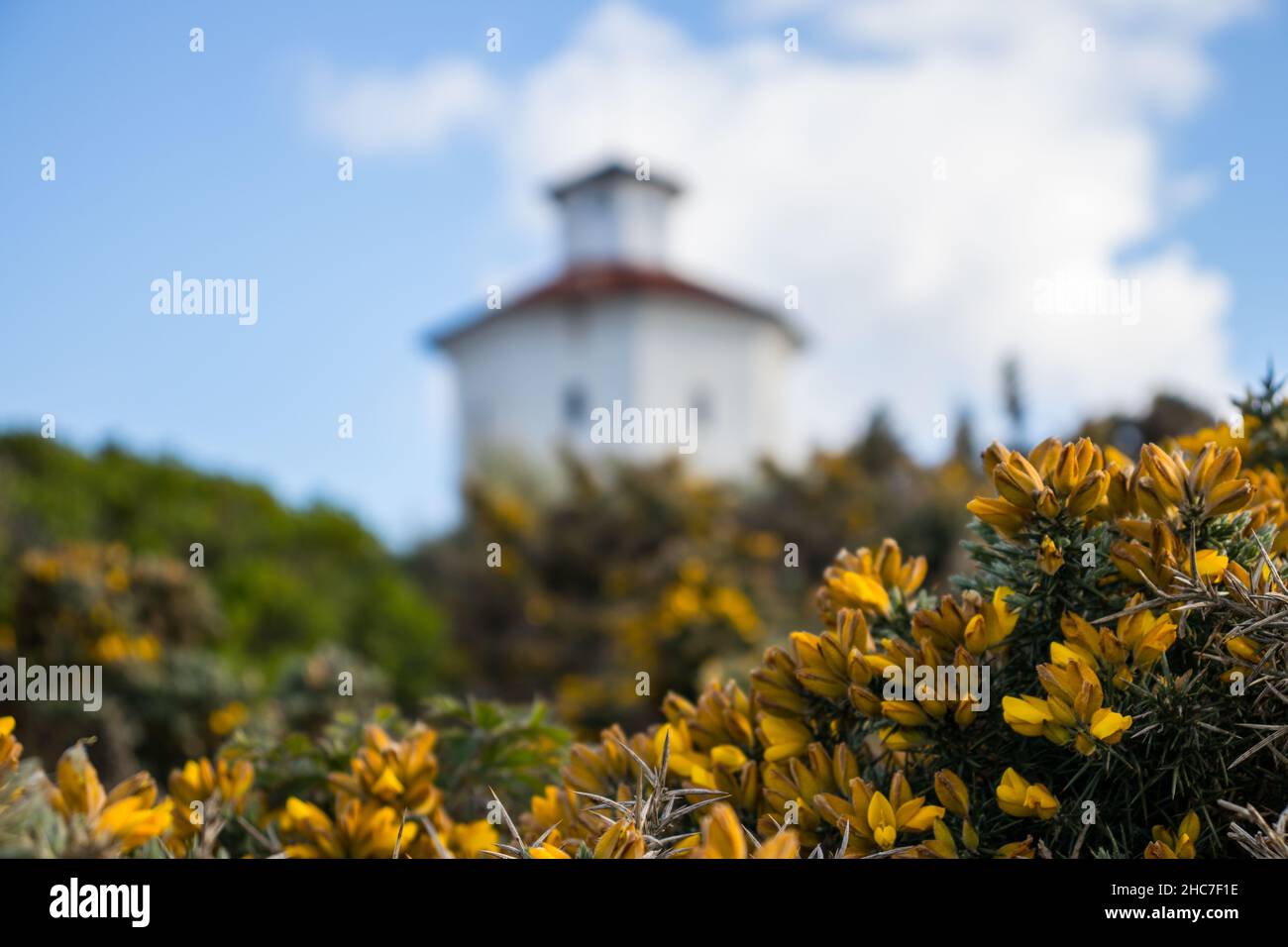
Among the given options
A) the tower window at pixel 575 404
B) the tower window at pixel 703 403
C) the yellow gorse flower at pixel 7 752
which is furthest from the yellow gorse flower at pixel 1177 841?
the tower window at pixel 703 403

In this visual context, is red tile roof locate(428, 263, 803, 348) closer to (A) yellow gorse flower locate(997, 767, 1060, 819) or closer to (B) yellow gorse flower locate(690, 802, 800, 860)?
(A) yellow gorse flower locate(997, 767, 1060, 819)

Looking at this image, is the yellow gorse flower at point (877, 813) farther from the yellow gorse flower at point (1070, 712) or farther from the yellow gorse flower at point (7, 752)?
the yellow gorse flower at point (7, 752)

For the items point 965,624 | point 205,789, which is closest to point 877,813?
point 965,624

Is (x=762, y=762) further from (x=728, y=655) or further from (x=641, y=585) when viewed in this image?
(x=641, y=585)

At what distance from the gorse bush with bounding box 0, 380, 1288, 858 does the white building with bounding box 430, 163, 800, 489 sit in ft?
77.9

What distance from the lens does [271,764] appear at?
2332 millimetres

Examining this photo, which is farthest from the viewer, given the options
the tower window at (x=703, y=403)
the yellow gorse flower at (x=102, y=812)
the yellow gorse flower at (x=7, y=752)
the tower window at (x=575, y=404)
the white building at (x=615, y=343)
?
the tower window at (x=703, y=403)

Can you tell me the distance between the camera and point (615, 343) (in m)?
26.6

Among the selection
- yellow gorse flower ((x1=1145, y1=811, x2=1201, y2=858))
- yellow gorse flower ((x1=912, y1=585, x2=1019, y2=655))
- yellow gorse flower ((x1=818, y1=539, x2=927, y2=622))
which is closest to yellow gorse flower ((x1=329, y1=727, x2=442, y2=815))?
yellow gorse flower ((x1=818, y1=539, x2=927, y2=622))

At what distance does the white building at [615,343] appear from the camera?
2652cm

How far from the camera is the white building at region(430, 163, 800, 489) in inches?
1044

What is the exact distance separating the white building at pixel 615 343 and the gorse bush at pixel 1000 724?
77.9 ft
